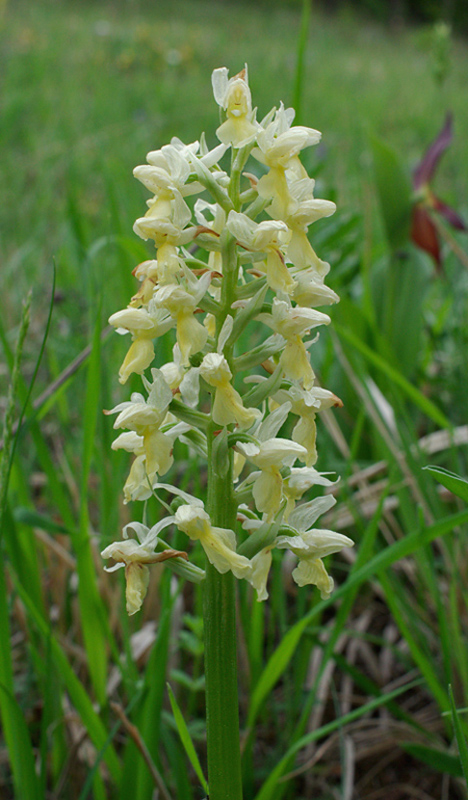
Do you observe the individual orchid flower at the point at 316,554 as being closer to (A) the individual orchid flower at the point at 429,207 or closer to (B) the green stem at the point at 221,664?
(B) the green stem at the point at 221,664

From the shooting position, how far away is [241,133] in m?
0.94

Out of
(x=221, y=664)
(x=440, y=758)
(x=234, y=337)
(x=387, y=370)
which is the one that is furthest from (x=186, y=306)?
(x=440, y=758)

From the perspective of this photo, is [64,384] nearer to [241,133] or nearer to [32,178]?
[241,133]

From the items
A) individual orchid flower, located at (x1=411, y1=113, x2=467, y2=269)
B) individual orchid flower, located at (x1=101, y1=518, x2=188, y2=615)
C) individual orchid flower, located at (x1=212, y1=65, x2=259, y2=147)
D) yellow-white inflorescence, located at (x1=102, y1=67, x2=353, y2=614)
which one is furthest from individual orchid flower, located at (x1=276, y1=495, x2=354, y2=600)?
individual orchid flower, located at (x1=411, y1=113, x2=467, y2=269)

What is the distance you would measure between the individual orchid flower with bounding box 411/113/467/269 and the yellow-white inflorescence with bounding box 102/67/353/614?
54.3 inches

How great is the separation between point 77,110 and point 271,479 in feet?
18.9

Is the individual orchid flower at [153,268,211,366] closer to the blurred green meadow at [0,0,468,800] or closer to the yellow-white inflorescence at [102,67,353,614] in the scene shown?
the yellow-white inflorescence at [102,67,353,614]

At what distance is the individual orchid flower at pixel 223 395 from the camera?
2.80 ft

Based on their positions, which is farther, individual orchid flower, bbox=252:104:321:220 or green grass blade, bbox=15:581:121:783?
green grass blade, bbox=15:581:121:783

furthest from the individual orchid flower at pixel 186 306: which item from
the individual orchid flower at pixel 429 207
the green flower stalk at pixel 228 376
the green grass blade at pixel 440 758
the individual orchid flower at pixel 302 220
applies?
the individual orchid flower at pixel 429 207

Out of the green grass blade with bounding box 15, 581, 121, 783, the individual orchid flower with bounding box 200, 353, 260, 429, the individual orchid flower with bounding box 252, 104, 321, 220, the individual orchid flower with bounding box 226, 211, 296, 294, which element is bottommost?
the green grass blade with bounding box 15, 581, 121, 783

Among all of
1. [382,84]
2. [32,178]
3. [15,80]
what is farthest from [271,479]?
[382,84]

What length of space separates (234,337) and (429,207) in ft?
5.36

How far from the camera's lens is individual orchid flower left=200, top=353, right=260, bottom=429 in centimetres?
85
